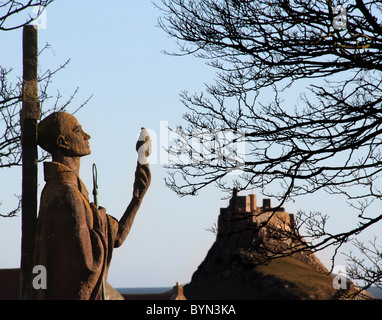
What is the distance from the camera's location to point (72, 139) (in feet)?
23.4

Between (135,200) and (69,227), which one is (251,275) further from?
(69,227)

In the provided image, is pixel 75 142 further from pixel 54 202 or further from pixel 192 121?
pixel 192 121

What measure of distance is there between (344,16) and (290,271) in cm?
5422

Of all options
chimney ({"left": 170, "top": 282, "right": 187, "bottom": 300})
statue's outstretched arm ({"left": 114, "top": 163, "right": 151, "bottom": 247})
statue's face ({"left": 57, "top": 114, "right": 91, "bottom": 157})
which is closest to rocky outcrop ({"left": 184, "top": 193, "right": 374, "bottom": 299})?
chimney ({"left": 170, "top": 282, "right": 187, "bottom": 300})

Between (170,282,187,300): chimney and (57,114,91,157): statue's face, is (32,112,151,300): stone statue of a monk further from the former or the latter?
(170,282,187,300): chimney

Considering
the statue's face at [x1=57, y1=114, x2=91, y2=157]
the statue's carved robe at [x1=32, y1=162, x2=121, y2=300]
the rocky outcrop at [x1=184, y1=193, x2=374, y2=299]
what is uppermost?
the statue's face at [x1=57, y1=114, x2=91, y2=157]

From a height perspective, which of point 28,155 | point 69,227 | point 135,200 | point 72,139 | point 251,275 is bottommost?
point 251,275

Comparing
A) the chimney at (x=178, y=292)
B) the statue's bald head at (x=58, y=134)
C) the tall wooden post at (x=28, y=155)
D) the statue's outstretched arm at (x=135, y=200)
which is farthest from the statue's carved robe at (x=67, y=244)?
the chimney at (x=178, y=292)

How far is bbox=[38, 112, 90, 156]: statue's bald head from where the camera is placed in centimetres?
707

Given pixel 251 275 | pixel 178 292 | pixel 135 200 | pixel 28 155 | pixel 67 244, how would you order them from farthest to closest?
pixel 251 275, pixel 178 292, pixel 135 200, pixel 28 155, pixel 67 244

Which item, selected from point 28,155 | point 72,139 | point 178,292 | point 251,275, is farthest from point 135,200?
point 251,275

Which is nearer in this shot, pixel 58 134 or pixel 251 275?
pixel 58 134

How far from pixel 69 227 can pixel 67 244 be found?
0.17 metres
